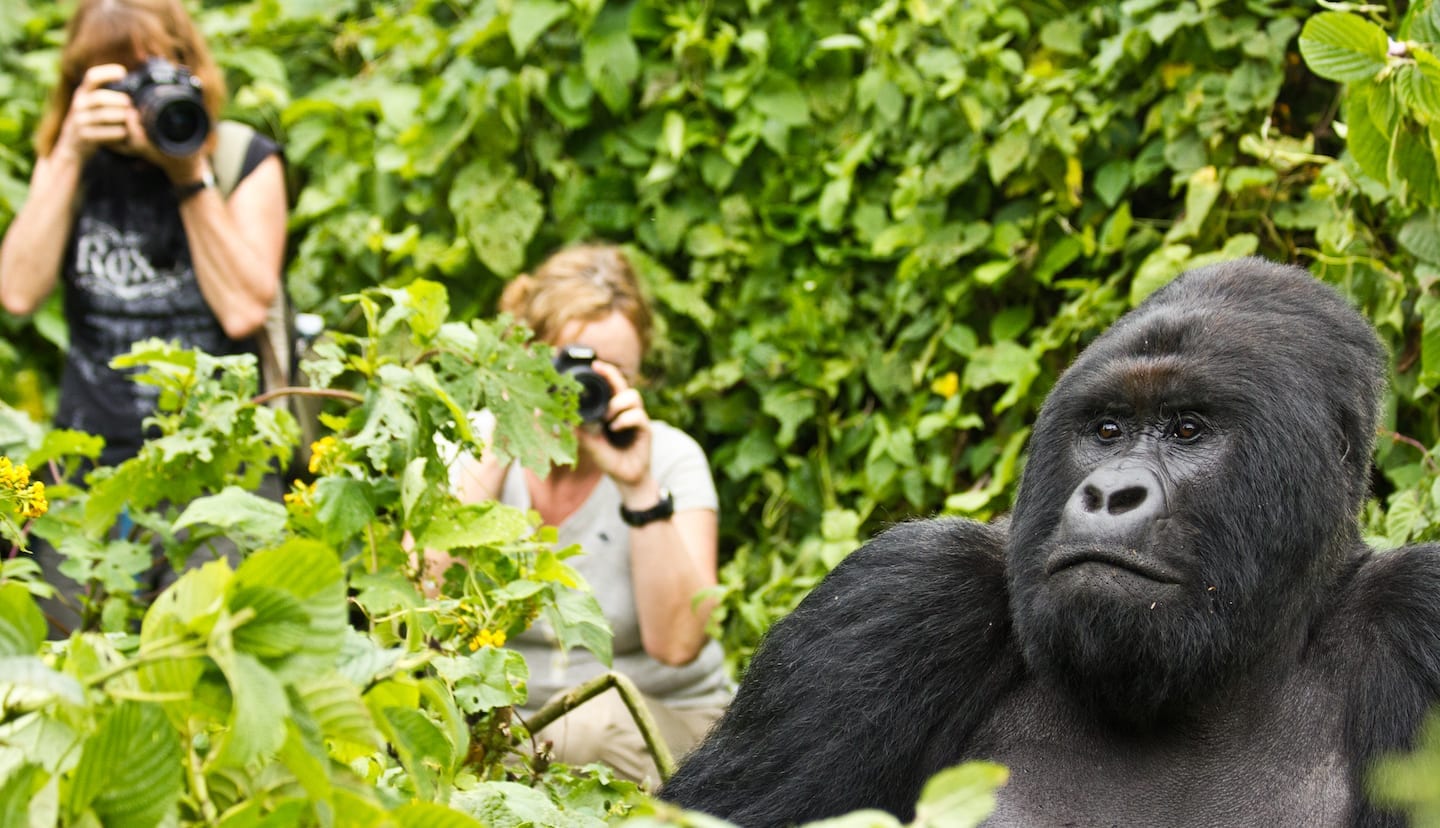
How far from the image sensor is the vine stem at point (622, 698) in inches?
106

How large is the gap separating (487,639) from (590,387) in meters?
1.15

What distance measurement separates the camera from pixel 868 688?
238cm

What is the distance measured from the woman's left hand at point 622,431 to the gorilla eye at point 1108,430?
54.1 inches

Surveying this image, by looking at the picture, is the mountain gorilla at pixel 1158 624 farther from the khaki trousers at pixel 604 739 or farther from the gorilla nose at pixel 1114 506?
the khaki trousers at pixel 604 739

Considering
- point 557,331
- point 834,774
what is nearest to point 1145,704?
point 834,774

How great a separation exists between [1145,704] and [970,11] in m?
2.89

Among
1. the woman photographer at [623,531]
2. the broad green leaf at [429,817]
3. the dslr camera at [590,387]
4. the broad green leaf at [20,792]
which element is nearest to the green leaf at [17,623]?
the broad green leaf at [20,792]

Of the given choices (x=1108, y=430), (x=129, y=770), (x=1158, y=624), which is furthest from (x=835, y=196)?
(x=129, y=770)

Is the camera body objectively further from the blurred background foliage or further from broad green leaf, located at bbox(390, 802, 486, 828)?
broad green leaf, located at bbox(390, 802, 486, 828)

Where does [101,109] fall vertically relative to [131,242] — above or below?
above

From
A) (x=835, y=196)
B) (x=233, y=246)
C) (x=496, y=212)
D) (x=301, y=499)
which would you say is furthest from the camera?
(x=496, y=212)

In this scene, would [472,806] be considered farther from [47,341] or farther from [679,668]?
[47,341]

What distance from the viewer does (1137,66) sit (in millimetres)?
4410

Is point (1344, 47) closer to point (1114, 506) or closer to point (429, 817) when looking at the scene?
point (1114, 506)
